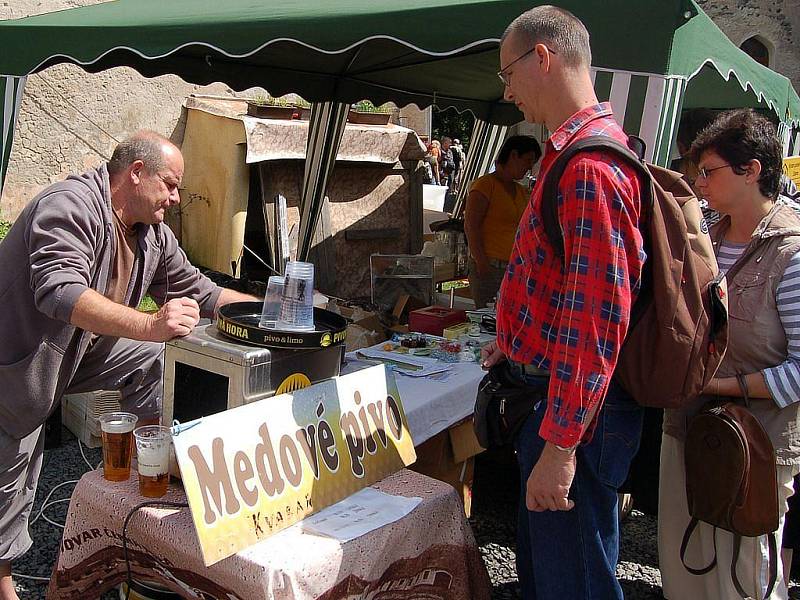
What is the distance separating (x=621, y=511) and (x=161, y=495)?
2.29 meters

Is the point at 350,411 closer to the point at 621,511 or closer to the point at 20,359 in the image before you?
the point at 20,359

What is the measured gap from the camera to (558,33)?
1604mm

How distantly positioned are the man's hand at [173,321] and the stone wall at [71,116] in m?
5.70

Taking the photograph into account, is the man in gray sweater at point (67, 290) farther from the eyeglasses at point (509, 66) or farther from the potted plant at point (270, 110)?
the potted plant at point (270, 110)

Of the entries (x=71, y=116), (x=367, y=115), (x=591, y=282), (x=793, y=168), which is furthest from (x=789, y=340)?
(x=71, y=116)

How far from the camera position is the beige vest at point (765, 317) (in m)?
2.08

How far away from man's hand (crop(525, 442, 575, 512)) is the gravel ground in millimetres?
1268

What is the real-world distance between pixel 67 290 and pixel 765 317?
204 cm

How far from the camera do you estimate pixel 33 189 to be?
22.7ft

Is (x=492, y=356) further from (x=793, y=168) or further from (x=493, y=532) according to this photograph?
(x=793, y=168)

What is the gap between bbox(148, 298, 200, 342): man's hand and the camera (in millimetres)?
1855

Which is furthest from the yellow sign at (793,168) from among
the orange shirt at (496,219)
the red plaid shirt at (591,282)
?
the red plaid shirt at (591,282)

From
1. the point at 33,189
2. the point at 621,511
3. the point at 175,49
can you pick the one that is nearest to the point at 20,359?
the point at 175,49

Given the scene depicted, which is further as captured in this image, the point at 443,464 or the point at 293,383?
the point at 443,464
